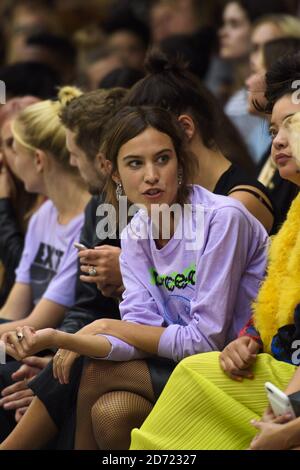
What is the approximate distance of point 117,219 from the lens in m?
3.43

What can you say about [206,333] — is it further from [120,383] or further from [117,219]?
[117,219]

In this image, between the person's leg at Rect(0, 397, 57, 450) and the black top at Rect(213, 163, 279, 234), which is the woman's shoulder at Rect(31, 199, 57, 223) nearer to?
the black top at Rect(213, 163, 279, 234)

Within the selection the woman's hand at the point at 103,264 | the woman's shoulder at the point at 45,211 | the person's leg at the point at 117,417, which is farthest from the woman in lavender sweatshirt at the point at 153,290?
the woman's shoulder at the point at 45,211

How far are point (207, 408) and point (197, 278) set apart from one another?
0.47 meters

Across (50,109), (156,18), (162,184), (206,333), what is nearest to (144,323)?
(206,333)

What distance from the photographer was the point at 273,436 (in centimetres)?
247

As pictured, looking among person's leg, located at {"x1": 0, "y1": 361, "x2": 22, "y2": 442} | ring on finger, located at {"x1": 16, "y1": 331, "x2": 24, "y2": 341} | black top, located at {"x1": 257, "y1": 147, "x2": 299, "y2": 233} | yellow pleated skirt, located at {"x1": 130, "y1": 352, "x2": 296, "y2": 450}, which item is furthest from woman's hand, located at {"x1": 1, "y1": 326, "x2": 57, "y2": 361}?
black top, located at {"x1": 257, "y1": 147, "x2": 299, "y2": 233}

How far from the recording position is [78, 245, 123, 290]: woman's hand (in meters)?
3.36

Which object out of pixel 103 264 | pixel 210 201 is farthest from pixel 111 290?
pixel 210 201

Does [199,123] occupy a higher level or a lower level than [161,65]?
lower

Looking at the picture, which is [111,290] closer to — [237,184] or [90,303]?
[90,303]

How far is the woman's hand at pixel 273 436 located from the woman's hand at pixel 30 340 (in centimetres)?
72

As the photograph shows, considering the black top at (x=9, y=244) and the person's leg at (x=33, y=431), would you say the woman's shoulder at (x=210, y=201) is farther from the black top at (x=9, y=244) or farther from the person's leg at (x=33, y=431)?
the black top at (x=9, y=244)

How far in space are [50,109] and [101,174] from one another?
1.68 feet
